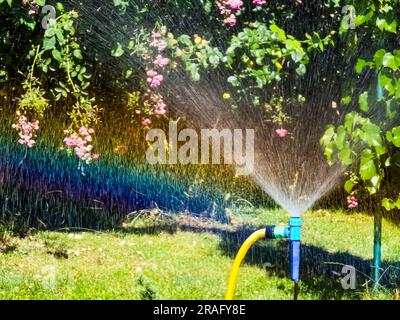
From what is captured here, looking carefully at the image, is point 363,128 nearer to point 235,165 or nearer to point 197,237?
point 197,237

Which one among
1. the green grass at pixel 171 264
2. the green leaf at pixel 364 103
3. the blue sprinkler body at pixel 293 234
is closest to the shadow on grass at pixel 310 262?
the green grass at pixel 171 264

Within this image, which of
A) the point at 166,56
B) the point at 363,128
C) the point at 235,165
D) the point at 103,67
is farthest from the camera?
the point at 235,165

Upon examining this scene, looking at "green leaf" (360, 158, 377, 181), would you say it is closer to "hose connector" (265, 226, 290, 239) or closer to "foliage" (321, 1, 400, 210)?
"foliage" (321, 1, 400, 210)

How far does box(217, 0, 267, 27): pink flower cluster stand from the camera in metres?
4.24

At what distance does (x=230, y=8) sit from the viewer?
15.1ft

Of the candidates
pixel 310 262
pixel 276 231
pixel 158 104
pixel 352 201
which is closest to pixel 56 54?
pixel 158 104

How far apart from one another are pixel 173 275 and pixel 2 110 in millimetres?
2266

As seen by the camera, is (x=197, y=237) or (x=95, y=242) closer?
(x=95, y=242)

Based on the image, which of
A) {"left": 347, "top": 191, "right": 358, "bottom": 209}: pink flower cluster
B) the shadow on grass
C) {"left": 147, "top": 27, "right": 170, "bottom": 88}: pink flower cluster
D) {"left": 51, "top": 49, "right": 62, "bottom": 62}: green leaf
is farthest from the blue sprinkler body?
{"left": 347, "top": 191, "right": 358, "bottom": 209}: pink flower cluster

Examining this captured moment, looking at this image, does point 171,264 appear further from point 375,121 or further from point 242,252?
point 242,252

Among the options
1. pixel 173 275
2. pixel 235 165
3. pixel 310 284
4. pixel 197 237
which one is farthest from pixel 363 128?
pixel 235 165

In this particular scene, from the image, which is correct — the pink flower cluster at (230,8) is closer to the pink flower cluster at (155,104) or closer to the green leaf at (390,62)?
the pink flower cluster at (155,104)

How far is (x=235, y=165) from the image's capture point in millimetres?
5852
